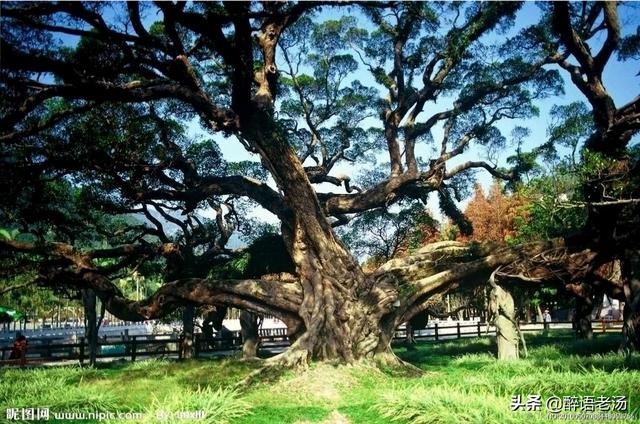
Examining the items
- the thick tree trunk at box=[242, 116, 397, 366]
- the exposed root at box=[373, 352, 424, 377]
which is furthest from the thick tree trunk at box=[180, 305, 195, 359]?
the exposed root at box=[373, 352, 424, 377]

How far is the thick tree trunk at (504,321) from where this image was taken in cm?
1267

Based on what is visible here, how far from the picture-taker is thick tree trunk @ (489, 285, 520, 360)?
12672mm

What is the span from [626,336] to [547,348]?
2612 millimetres

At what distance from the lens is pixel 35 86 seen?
9664 mm

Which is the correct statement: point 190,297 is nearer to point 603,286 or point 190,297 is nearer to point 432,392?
point 432,392

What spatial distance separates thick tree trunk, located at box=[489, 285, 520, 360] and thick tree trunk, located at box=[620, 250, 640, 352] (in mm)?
2648

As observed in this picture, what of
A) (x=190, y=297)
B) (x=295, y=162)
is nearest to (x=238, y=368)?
(x=190, y=297)

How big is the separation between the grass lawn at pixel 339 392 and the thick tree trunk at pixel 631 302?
1526 millimetres

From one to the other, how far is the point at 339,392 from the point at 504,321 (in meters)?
5.81

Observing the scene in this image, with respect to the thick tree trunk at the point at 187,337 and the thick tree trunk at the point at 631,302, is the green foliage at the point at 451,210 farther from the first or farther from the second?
the thick tree trunk at the point at 187,337

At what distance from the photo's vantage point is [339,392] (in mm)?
9586

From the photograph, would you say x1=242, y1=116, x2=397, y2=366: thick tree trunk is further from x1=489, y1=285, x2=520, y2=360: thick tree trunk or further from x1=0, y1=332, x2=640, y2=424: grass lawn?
x1=489, y1=285, x2=520, y2=360: thick tree trunk

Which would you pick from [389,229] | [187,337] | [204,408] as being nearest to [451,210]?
[389,229]

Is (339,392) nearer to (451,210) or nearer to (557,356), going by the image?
(557,356)
